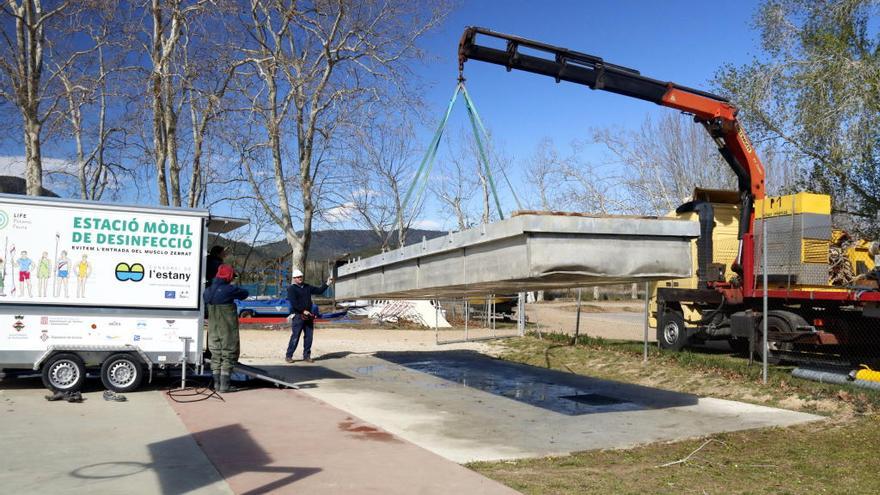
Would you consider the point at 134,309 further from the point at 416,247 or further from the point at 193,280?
the point at 416,247

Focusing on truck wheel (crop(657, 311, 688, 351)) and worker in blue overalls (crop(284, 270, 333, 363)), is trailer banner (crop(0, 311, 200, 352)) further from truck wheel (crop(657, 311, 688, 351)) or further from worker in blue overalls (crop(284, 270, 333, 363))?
truck wheel (crop(657, 311, 688, 351))

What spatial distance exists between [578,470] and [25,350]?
25.7 feet

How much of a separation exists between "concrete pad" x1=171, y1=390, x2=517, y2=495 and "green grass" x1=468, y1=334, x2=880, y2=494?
623 mm

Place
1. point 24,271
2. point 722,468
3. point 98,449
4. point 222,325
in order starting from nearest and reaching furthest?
point 722,468 < point 98,449 < point 24,271 < point 222,325

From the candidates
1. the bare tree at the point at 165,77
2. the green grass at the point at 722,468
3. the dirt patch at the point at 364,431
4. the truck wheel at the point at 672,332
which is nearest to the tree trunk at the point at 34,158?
the bare tree at the point at 165,77

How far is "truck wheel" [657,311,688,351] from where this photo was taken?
1609cm

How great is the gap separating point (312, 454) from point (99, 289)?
5.12 metres

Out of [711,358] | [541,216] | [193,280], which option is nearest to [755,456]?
[541,216]

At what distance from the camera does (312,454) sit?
281 inches

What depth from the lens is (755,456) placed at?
7383 mm

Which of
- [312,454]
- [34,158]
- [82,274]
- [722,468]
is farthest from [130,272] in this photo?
[34,158]

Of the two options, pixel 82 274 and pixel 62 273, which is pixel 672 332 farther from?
pixel 62 273

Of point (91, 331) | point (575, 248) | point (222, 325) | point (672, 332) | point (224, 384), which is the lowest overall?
point (224, 384)

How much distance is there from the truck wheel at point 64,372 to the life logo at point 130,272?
1.26m
